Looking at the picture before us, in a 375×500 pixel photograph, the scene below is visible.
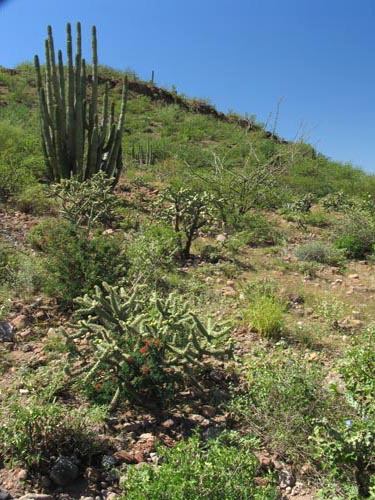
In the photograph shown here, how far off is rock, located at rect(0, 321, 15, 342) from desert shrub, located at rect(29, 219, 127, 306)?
0.65m

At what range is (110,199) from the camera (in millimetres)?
7441

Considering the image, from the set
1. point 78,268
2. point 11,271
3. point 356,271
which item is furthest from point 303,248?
point 11,271

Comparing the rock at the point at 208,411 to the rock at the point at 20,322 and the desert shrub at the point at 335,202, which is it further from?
the desert shrub at the point at 335,202

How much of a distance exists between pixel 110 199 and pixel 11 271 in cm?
275

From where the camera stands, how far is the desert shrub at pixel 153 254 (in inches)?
199

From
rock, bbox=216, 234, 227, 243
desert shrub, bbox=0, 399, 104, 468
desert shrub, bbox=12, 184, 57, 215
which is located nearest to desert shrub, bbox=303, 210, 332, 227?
rock, bbox=216, 234, 227, 243

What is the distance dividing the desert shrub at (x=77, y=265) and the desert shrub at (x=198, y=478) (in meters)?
2.47

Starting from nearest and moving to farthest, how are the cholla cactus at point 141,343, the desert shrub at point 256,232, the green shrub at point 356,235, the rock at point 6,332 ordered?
the cholla cactus at point 141,343
the rock at point 6,332
the green shrub at point 356,235
the desert shrub at point 256,232

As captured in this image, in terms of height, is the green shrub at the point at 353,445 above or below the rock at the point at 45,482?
above

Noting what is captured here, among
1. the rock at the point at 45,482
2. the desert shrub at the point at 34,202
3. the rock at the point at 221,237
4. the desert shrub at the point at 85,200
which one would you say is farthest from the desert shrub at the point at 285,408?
the desert shrub at the point at 34,202

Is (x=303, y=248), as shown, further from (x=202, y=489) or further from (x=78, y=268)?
(x=202, y=489)

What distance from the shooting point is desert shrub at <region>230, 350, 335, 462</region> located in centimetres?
260

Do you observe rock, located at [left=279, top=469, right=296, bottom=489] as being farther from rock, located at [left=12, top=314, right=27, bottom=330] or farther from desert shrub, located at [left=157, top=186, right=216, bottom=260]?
desert shrub, located at [left=157, top=186, right=216, bottom=260]

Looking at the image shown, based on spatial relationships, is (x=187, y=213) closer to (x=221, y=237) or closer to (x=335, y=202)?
(x=221, y=237)
